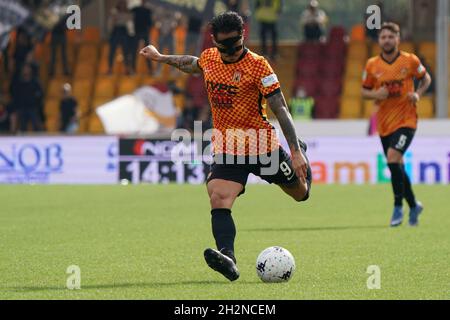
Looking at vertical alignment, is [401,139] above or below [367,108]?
below

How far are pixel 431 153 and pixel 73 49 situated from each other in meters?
12.6

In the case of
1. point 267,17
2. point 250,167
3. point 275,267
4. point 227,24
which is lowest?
point 275,267

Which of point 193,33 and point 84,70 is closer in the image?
point 193,33

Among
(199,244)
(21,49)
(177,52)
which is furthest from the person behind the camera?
(177,52)

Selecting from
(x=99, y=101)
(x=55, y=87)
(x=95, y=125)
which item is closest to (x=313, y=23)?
(x=99, y=101)

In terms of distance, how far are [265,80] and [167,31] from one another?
21.1 m

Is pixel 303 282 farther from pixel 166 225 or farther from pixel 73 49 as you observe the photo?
pixel 73 49

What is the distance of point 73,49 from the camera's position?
32.5m

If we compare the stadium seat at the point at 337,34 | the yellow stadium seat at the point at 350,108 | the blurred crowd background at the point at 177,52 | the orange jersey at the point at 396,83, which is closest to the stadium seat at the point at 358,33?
the blurred crowd background at the point at 177,52

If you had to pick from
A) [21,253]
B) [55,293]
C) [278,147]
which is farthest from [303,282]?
[21,253]

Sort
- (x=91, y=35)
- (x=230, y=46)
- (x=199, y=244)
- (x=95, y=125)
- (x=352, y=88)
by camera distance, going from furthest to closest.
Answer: (x=91, y=35)
(x=352, y=88)
(x=95, y=125)
(x=199, y=244)
(x=230, y=46)

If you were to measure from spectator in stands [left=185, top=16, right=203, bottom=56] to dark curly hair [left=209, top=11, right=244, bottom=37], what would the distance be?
2076cm

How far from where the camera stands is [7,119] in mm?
28562

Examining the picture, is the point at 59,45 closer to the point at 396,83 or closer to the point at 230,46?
the point at 396,83
